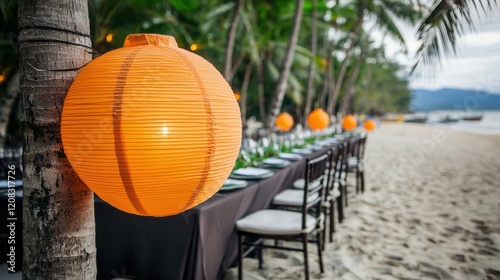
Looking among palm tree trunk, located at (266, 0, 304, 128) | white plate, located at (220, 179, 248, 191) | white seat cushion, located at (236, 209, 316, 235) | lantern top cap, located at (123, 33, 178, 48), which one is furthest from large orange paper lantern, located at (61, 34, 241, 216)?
palm tree trunk, located at (266, 0, 304, 128)

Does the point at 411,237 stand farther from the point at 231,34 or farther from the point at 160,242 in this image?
the point at 231,34

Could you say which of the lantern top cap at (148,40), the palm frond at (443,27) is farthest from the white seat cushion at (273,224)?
the palm frond at (443,27)

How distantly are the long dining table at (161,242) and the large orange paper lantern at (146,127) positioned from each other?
100 cm

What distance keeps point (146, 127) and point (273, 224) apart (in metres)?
1.73

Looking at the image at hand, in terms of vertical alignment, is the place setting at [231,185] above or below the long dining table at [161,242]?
above

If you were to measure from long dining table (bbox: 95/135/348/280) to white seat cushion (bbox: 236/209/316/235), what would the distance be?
23 centimetres

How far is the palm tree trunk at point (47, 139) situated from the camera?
0.91m

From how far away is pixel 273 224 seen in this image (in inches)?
93.4

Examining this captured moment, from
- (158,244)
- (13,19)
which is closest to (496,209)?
(158,244)

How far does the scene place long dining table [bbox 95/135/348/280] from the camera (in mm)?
1880

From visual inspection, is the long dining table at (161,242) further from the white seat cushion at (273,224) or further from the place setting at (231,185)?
the white seat cushion at (273,224)

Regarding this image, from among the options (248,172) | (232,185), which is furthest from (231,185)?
(248,172)

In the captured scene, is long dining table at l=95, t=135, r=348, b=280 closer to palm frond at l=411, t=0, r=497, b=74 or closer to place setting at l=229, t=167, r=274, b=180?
place setting at l=229, t=167, r=274, b=180

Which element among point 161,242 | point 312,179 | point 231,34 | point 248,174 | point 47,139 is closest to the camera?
point 47,139
